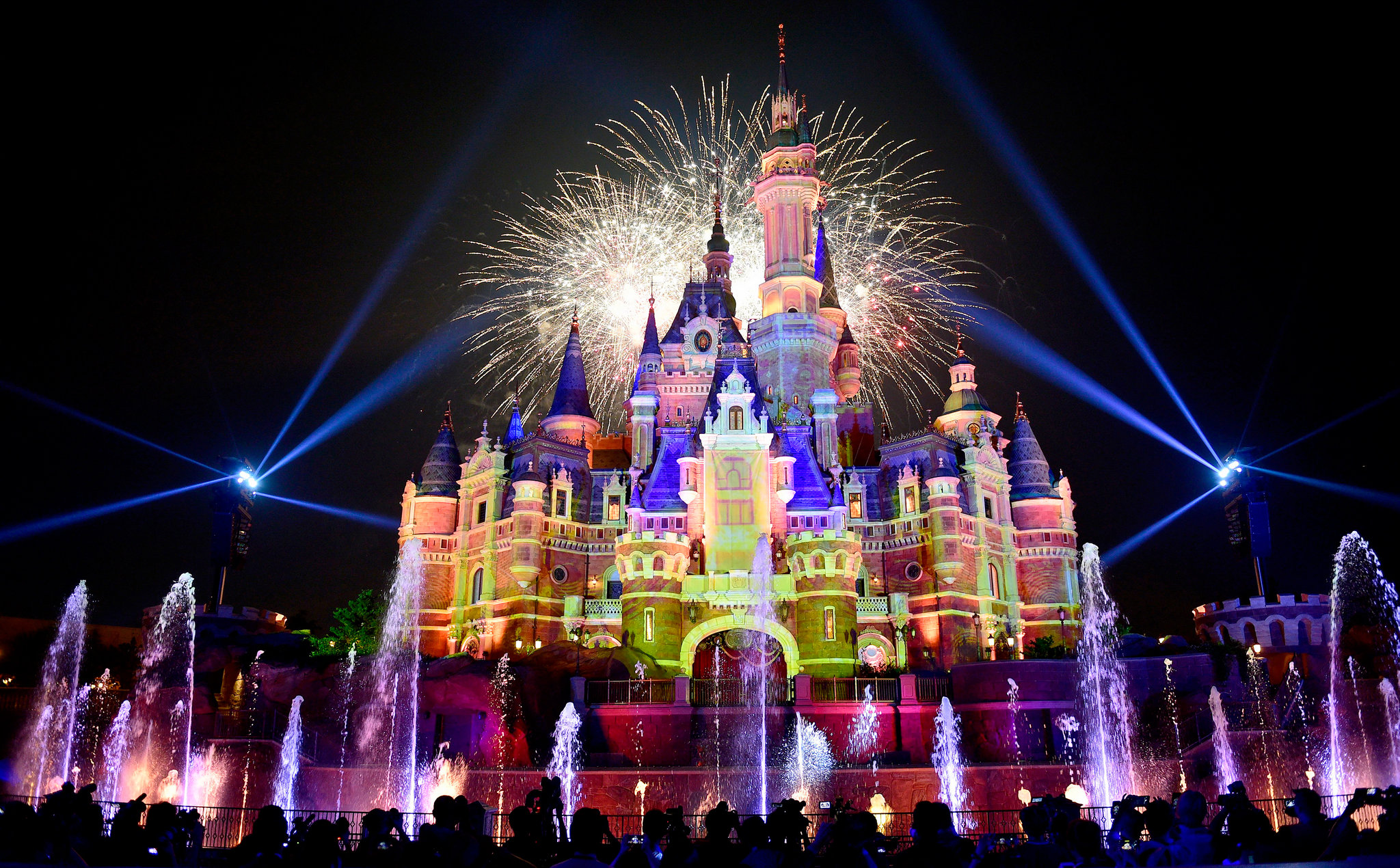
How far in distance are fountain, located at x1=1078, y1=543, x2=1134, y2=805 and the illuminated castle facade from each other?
12.6 metres

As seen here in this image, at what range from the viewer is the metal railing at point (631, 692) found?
4312 cm

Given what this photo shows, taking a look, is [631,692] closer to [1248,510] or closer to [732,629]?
[732,629]

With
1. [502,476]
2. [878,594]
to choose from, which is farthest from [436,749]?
[878,594]

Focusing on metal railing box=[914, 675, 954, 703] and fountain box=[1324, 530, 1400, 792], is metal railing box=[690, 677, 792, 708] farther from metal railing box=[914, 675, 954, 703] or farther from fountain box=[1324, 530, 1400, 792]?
fountain box=[1324, 530, 1400, 792]

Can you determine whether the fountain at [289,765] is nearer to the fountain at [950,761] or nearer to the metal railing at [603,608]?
the metal railing at [603,608]

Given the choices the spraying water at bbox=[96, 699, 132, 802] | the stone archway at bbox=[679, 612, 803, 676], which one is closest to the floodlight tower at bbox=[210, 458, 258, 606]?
the spraying water at bbox=[96, 699, 132, 802]

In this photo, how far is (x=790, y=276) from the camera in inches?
2940

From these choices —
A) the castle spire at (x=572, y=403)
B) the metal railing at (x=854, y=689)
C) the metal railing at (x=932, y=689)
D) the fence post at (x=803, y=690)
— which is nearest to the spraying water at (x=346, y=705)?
the fence post at (x=803, y=690)

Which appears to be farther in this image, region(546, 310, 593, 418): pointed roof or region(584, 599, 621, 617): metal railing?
region(546, 310, 593, 418): pointed roof

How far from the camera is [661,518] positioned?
187 ft

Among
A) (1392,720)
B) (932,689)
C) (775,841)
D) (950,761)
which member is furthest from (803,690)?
(775,841)

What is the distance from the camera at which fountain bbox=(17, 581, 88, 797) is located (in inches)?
1789

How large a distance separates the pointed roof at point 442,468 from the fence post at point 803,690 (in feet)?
109

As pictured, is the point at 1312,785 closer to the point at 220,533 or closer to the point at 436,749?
the point at 436,749
